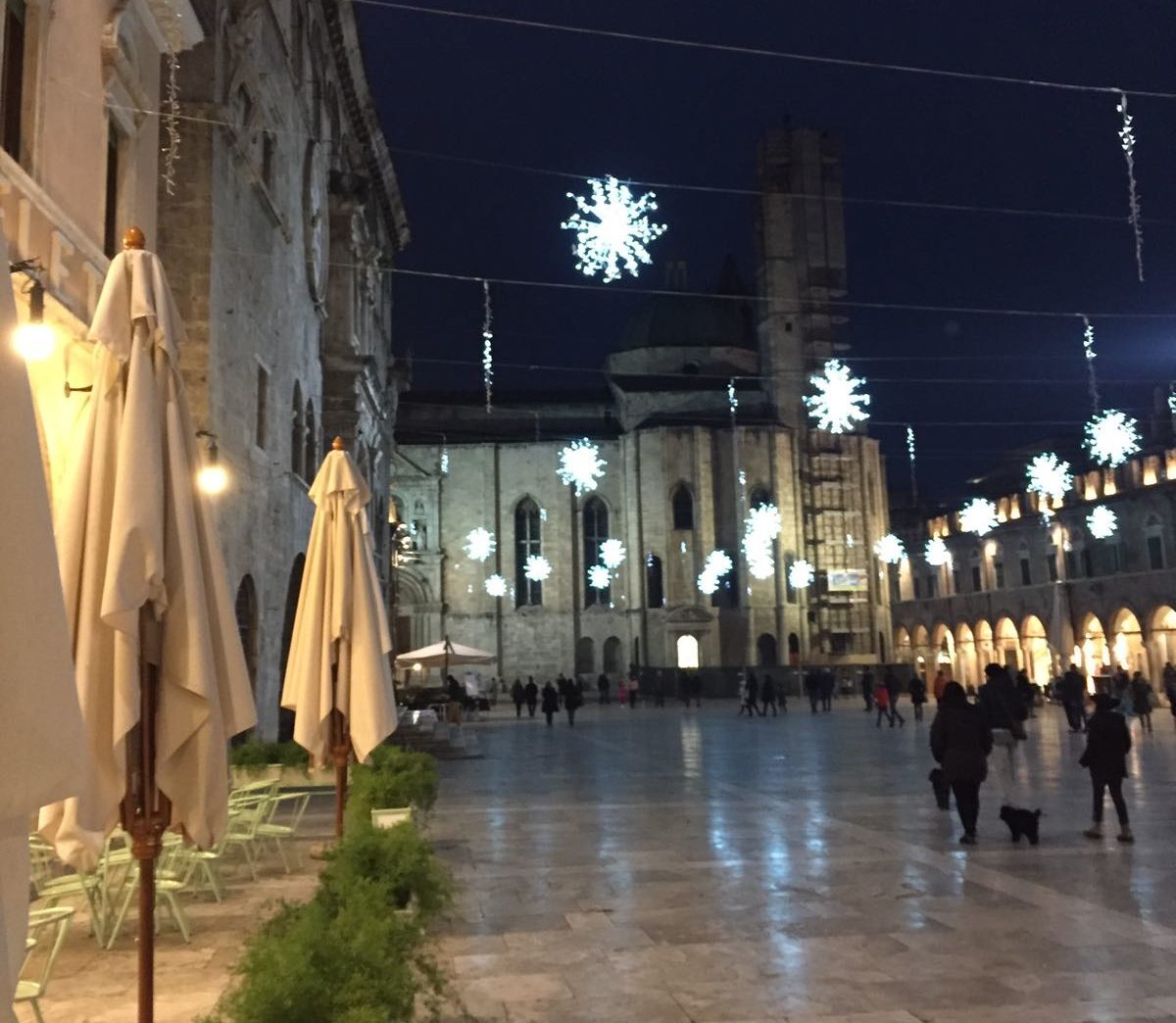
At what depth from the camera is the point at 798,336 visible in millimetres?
60031

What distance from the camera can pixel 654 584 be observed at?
5750cm

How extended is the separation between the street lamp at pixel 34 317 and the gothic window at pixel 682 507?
49.8m

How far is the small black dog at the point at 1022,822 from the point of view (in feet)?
33.9

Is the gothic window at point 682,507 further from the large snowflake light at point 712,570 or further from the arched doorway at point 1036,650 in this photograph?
the arched doorway at point 1036,650

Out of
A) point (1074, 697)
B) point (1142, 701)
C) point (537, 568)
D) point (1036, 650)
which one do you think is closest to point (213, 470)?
point (1074, 697)

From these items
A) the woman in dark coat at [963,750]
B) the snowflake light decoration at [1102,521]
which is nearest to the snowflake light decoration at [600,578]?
the snowflake light decoration at [1102,521]

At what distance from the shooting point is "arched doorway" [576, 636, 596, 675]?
192 feet

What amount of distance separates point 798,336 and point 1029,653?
2052cm

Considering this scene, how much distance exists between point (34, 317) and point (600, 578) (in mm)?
48315

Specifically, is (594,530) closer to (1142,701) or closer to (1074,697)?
(1142,701)

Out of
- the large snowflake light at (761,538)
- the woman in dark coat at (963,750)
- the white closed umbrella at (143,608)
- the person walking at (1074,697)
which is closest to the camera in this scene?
the white closed umbrella at (143,608)

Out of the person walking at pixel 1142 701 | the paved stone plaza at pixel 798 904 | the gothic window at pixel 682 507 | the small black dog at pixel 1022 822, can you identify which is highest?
the gothic window at pixel 682 507

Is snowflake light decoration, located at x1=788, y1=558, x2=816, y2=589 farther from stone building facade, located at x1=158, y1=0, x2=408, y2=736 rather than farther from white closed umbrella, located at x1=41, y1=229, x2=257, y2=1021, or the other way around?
white closed umbrella, located at x1=41, y1=229, x2=257, y2=1021

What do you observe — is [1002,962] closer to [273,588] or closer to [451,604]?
[273,588]
